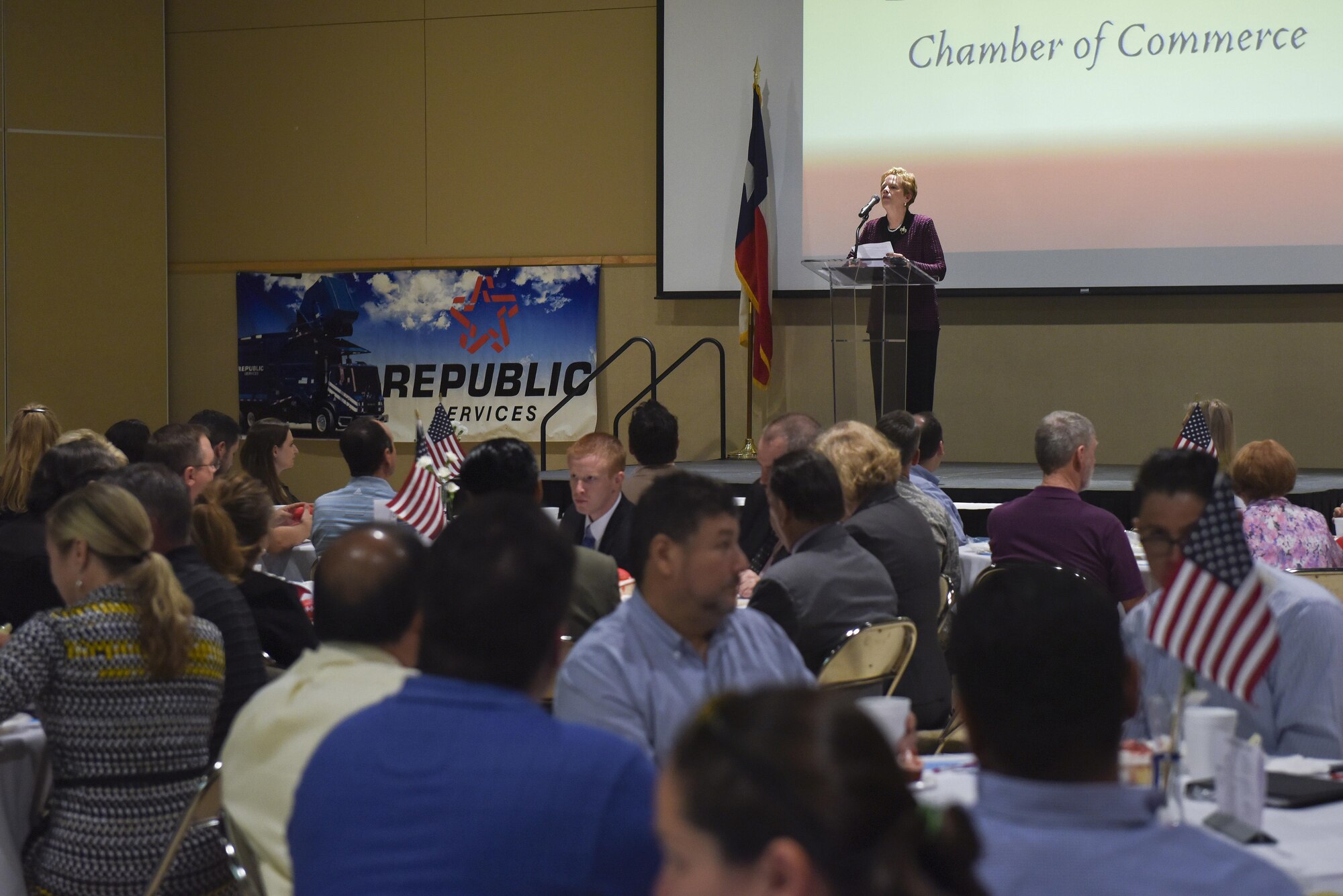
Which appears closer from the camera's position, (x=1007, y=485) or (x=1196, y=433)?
(x=1196, y=433)

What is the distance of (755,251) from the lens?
1005 centimetres

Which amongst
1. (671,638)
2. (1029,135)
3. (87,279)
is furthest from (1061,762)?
(87,279)

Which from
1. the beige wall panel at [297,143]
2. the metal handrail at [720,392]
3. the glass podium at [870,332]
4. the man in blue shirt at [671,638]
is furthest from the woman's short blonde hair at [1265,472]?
the beige wall panel at [297,143]

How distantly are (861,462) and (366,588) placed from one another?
2.29 m

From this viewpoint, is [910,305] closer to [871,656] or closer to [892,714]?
[871,656]

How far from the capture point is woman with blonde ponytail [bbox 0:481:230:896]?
2836 millimetres

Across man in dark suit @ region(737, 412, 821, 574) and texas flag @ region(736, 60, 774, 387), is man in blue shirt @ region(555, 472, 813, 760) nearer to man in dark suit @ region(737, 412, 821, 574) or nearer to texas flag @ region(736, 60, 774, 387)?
man in dark suit @ region(737, 412, 821, 574)

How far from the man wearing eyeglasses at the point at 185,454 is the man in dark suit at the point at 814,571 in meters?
2.89

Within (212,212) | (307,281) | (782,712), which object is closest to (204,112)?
(212,212)

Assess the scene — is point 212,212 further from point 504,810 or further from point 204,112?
point 504,810

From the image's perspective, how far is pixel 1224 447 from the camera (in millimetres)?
6324

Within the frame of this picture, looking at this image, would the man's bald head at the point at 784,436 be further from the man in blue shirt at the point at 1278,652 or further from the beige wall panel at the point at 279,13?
the beige wall panel at the point at 279,13

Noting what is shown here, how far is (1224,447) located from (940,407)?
403 cm

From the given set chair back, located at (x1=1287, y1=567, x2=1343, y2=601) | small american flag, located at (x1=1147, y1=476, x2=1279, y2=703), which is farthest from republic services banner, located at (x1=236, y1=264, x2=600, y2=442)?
small american flag, located at (x1=1147, y1=476, x2=1279, y2=703)
